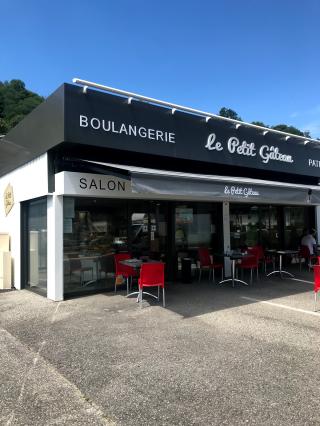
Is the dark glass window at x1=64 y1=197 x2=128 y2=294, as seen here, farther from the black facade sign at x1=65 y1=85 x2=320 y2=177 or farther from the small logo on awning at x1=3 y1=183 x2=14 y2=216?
the small logo on awning at x1=3 y1=183 x2=14 y2=216

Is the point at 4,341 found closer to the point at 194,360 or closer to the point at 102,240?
the point at 194,360

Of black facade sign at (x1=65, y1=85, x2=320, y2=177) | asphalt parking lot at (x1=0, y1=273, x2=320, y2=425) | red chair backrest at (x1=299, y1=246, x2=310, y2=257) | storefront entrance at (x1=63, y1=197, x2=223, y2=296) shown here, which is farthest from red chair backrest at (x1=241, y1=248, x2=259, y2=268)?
black facade sign at (x1=65, y1=85, x2=320, y2=177)

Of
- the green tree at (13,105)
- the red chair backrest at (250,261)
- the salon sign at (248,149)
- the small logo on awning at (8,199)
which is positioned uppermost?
the green tree at (13,105)

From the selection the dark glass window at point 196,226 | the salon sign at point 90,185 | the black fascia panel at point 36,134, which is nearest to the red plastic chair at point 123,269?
the salon sign at point 90,185

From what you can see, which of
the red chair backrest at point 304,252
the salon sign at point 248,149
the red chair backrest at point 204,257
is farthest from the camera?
the red chair backrest at point 304,252

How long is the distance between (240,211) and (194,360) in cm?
842

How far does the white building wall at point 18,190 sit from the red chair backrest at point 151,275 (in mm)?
2949

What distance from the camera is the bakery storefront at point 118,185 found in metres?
7.73

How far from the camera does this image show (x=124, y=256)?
880 centimetres

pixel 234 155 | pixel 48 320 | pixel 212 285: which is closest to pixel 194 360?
pixel 48 320

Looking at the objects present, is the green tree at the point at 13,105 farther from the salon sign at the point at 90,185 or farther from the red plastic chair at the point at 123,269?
the red plastic chair at the point at 123,269

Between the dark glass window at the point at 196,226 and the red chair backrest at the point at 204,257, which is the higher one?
the dark glass window at the point at 196,226

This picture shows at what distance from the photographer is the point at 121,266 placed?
839cm

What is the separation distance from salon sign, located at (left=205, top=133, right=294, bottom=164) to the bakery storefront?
3 cm
